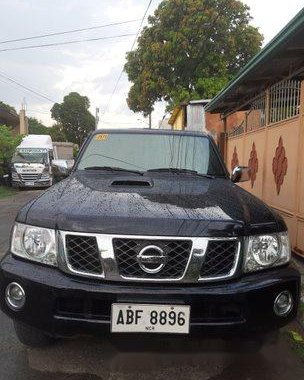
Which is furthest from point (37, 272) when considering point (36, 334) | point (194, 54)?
point (194, 54)

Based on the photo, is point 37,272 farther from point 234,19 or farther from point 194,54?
point 234,19

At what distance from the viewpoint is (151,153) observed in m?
4.43

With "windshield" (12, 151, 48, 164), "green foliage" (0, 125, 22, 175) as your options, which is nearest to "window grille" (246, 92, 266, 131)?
"green foliage" (0, 125, 22, 175)

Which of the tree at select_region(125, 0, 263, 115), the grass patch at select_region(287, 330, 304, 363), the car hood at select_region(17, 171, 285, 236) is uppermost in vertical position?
the tree at select_region(125, 0, 263, 115)

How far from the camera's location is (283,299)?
9.29ft

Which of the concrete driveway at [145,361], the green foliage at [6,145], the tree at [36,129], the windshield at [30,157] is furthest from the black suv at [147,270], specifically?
the tree at [36,129]

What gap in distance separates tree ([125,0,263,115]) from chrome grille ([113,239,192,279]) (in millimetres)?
21849

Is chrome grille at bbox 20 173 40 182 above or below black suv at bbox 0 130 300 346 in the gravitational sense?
below

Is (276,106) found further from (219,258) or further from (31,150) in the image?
(31,150)

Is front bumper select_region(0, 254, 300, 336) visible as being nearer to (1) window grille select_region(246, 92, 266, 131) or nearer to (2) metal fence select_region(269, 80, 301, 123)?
(2) metal fence select_region(269, 80, 301, 123)

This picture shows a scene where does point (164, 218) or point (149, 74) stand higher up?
point (149, 74)

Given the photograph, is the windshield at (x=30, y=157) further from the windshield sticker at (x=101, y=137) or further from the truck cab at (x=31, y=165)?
the windshield sticker at (x=101, y=137)

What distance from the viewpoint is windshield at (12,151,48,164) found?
21734mm

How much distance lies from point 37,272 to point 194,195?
3.88 ft
